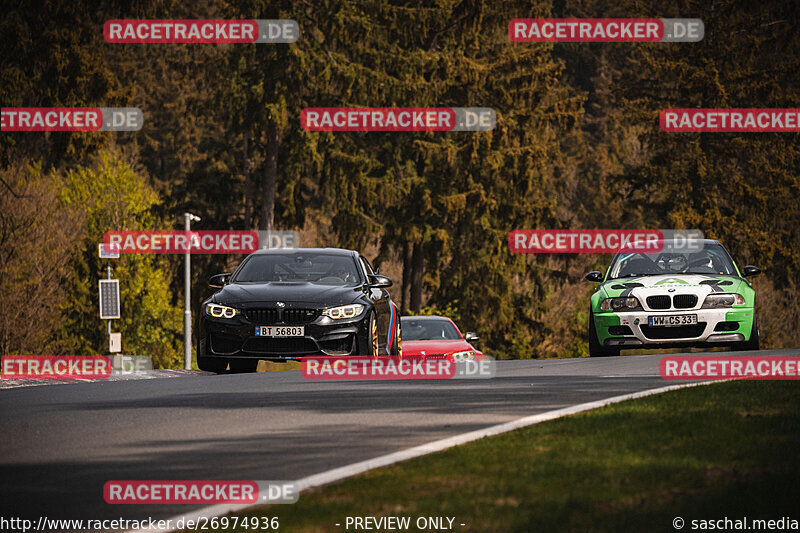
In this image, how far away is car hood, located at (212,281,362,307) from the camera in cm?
1694

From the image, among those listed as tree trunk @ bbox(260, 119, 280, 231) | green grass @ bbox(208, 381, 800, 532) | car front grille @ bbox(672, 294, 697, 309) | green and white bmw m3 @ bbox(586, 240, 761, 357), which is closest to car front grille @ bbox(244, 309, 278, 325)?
green and white bmw m3 @ bbox(586, 240, 761, 357)

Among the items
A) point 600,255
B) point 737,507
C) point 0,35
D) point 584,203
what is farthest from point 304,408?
point 584,203

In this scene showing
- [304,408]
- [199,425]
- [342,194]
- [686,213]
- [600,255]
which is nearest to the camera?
[199,425]

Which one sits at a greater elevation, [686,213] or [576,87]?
[576,87]

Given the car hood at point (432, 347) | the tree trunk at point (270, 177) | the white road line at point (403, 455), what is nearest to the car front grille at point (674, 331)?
the white road line at point (403, 455)

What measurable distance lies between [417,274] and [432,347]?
2629 centimetres

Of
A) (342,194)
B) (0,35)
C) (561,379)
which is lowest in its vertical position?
(561,379)

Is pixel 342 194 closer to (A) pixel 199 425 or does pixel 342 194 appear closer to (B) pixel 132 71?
(B) pixel 132 71

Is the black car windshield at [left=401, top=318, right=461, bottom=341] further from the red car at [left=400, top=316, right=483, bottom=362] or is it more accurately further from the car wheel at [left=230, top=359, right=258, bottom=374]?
the car wheel at [left=230, top=359, right=258, bottom=374]

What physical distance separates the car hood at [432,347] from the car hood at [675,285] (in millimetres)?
5573

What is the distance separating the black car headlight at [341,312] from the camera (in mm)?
16844

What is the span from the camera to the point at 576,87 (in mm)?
69625

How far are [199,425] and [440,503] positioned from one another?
15.1 feet

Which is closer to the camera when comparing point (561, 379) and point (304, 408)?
point (304, 408)
